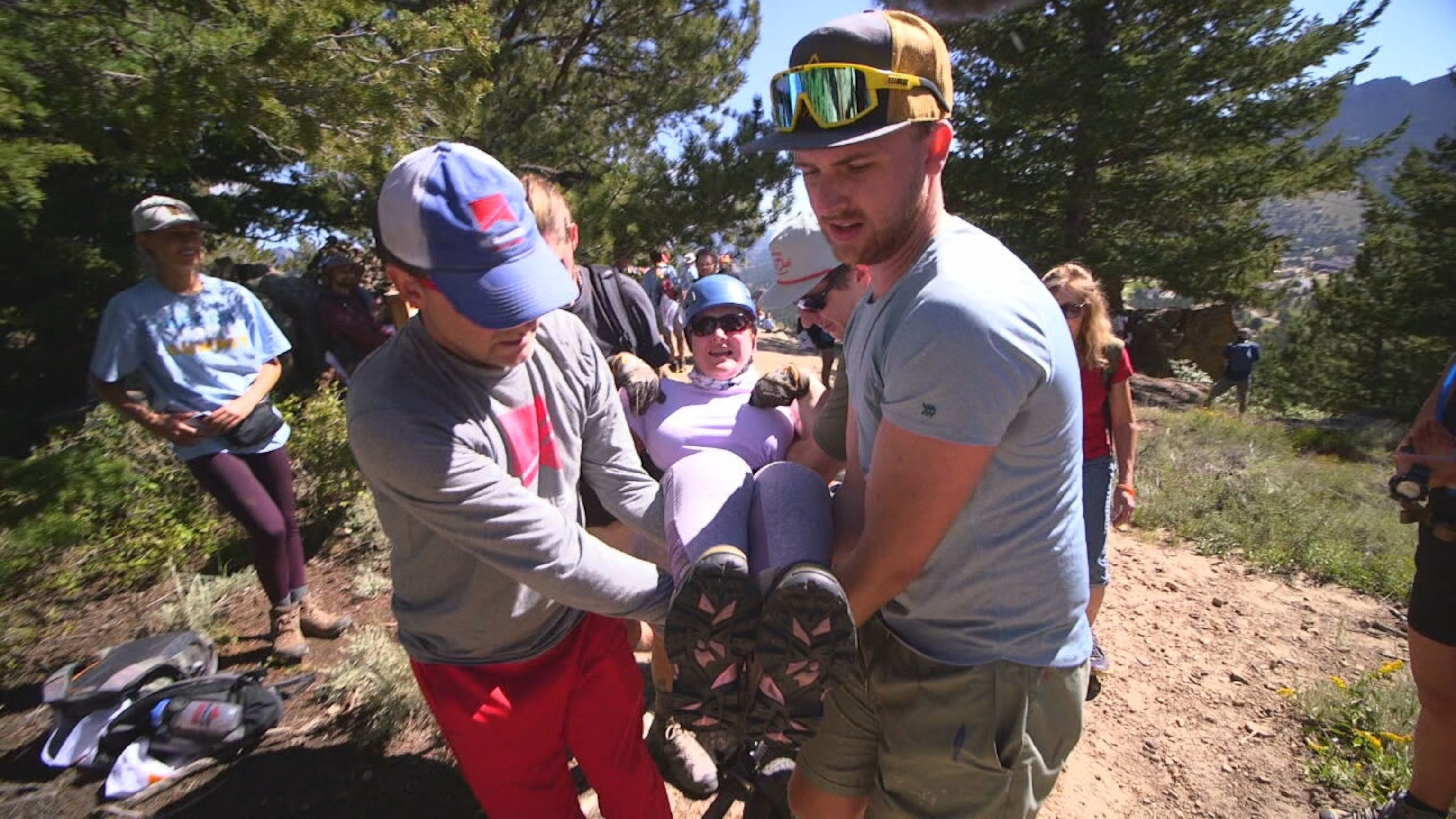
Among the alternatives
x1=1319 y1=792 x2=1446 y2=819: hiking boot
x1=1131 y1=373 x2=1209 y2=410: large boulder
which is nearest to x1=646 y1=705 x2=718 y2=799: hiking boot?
x1=1319 y1=792 x2=1446 y2=819: hiking boot

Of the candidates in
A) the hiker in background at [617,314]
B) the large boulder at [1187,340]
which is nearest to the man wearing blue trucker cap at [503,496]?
the hiker in background at [617,314]

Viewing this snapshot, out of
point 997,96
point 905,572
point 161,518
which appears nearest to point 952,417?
point 905,572

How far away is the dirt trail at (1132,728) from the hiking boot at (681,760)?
6 centimetres

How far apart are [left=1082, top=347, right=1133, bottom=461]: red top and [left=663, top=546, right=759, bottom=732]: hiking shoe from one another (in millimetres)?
2371

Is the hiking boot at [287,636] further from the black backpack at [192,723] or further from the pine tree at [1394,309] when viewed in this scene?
the pine tree at [1394,309]

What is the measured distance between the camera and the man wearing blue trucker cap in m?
1.37

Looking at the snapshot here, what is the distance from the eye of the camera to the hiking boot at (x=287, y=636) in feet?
10.7

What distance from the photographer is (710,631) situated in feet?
4.06

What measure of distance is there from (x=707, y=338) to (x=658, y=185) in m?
9.12

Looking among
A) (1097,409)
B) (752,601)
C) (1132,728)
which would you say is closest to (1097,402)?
(1097,409)

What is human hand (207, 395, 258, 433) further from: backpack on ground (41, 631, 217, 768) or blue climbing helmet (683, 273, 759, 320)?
blue climbing helmet (683, 273, 759, 320)

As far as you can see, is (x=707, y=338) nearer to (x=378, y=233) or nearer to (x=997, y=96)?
(x=378, y=233)

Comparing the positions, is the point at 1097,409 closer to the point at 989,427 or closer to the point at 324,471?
the point at 989,427

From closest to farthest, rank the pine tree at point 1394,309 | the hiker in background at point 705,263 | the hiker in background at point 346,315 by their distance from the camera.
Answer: the hiker in background at point 346,315 < the hiker in background at point 705,263 < the pine tree at point 1394,309
